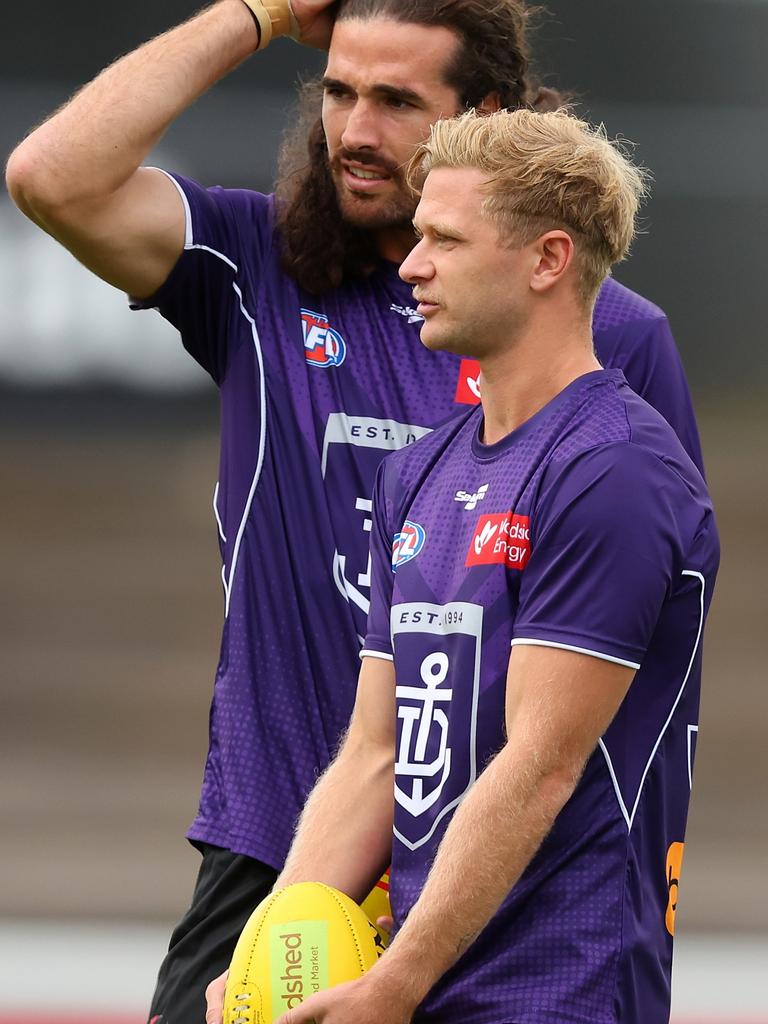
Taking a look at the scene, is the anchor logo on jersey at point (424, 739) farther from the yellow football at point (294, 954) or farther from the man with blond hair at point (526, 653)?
the yellow football at point (294, 954)

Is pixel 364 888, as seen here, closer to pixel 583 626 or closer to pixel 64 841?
pixel 583 626

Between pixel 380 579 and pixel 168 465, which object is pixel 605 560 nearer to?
pixel 380 579

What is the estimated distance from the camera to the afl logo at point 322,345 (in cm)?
238

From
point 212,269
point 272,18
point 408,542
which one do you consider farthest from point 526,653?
point 272,18

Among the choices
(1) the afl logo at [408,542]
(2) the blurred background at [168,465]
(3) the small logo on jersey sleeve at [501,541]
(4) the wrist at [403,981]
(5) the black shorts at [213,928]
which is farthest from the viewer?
(2) the blurred background at [168,465]

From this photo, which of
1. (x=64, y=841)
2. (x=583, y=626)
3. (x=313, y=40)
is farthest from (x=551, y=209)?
(x=64, y=841)

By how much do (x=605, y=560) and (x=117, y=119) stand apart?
102 centimetres

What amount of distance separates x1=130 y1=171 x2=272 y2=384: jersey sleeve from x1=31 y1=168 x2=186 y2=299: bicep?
2cm

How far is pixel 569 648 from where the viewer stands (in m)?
1.70

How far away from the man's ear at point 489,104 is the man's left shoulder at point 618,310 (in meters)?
0.30

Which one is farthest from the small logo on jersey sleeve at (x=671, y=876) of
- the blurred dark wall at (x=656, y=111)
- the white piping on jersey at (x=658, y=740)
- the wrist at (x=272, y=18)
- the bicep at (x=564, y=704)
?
the blurred dark wall at (x=656, y=111)

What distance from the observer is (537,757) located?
5.52 feet

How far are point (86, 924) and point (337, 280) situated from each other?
3.95m

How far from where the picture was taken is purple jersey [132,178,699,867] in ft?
7.52
